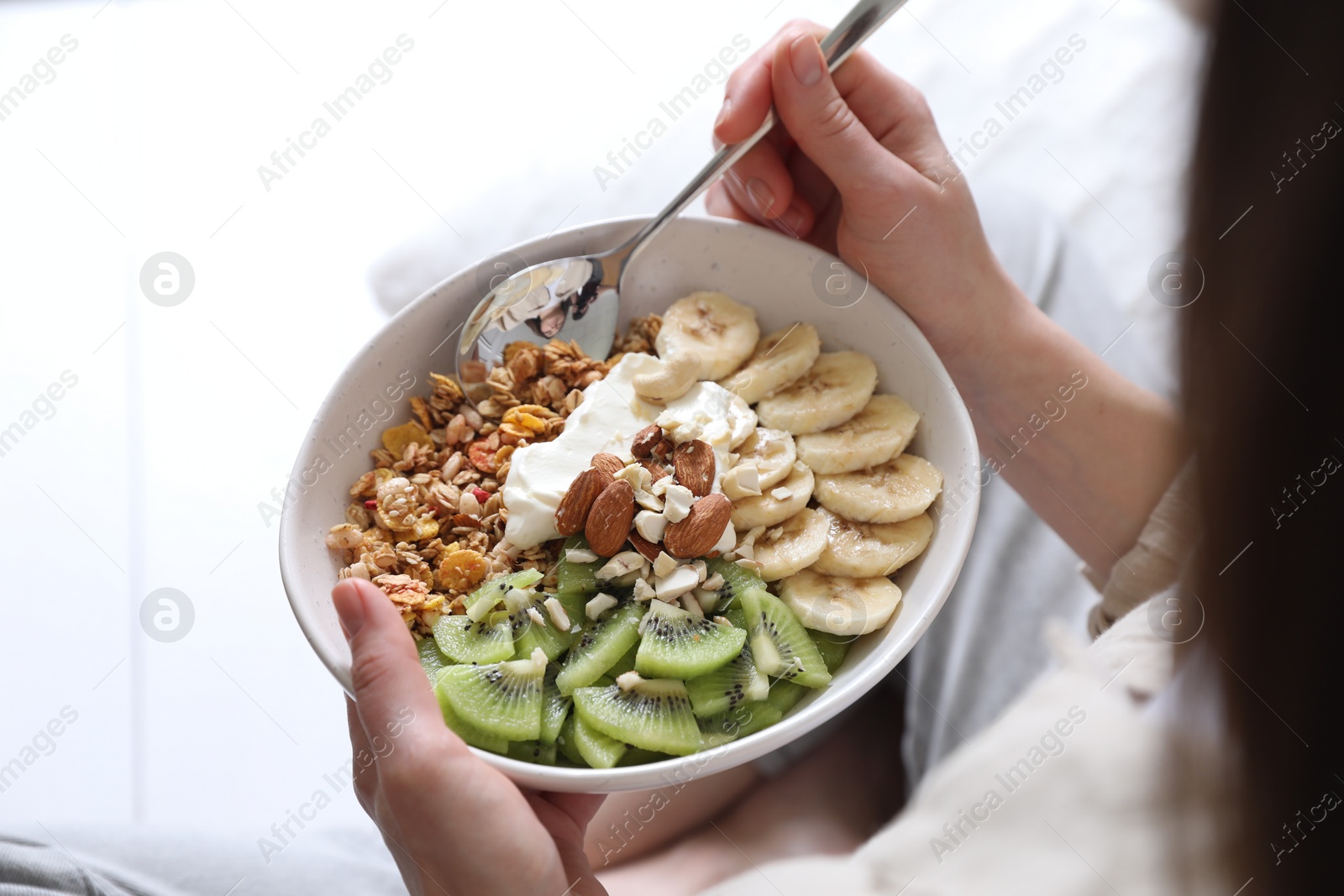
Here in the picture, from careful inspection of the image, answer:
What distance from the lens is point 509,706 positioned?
92 cm

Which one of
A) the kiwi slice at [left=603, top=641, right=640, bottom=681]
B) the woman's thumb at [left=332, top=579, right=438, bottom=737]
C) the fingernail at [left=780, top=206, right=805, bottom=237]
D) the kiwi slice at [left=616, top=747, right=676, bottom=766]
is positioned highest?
the woman's thumb at [left=332, top=579, right=438, bottom=737]

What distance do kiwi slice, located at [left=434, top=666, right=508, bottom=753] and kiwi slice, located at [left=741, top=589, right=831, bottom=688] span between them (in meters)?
0.29

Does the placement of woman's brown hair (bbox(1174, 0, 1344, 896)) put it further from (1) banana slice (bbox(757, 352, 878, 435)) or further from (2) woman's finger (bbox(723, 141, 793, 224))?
(2) woman's finger (bbox(723, 141, 793, 224))

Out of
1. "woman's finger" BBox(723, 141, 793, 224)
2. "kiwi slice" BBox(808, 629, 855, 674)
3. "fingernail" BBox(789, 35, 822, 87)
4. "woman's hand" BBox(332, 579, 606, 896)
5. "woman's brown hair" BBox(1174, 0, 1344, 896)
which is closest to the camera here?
"woman's brown hair" BBox(1174, 0, 1344, 896)

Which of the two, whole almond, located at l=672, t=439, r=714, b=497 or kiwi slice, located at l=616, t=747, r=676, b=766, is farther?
whole almond, located at l=672, t=439, r=714, b=497

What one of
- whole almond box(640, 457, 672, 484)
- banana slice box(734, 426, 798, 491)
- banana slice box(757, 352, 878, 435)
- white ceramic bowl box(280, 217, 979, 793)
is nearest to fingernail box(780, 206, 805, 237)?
white ceramic bowl box(280, 217, 979, 793)

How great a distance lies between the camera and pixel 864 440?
3.67 feet

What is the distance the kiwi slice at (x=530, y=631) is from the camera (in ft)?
3.20

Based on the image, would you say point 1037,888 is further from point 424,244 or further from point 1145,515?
point 424,244

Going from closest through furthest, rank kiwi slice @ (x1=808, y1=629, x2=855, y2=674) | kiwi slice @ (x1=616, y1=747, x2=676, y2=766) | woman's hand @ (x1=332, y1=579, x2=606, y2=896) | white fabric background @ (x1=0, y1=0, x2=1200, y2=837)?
woman's hand @ (x1=332, y1=579, x2=606, y2=896) → kiwi slice @ (x1=616, y1=747, x2=676, y2=766) → kiwi slice @ (x1=808, y1=629, x2=855, y2=674) → white fabric background @ (x1=0, y1=0, x2=1200, y2=837)

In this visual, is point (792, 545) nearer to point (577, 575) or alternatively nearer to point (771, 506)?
point (771, 506)

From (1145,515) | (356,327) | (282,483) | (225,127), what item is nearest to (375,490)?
(282,483)

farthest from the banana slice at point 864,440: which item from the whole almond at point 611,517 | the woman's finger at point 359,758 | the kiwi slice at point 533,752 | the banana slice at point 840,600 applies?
the woman's finger at point 359,758

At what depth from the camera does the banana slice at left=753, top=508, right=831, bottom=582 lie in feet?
3.42
